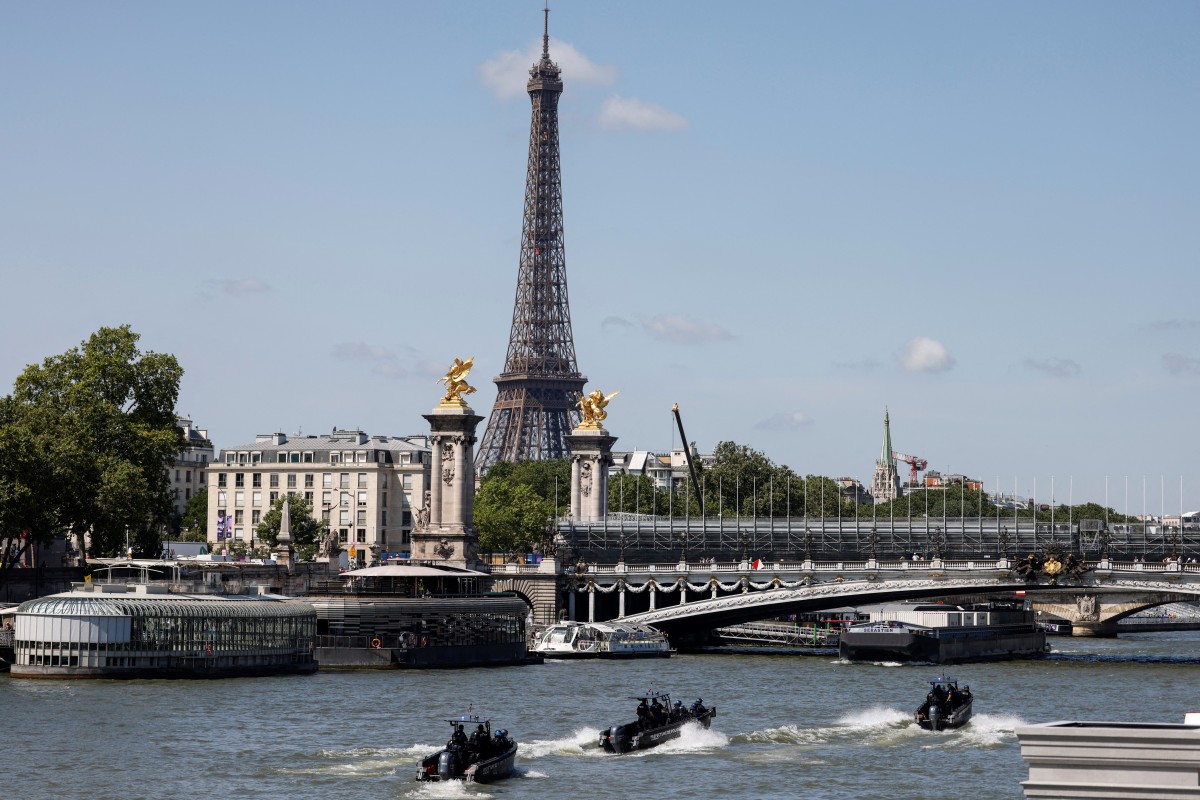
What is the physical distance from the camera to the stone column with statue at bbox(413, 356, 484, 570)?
9975 centimetres

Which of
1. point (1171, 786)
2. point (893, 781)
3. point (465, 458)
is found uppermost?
point (465, 458)

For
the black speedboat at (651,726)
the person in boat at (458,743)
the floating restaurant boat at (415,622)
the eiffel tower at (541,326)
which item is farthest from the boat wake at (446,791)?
the eiffel tower at (541,326)

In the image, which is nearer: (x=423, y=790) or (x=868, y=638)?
(x=423, y=790)

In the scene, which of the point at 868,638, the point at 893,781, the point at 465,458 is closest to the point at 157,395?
the point at 465,458

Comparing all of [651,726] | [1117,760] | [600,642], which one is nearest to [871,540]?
[600,642]

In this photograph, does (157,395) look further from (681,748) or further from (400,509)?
(400,509)

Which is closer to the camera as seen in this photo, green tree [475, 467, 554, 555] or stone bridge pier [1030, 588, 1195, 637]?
green tree [475, 467, 554, 555]

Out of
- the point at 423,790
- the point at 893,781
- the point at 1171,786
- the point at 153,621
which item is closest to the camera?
the point at 1171,786

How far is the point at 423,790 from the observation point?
39594mm

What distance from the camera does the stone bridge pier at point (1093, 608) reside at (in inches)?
4980

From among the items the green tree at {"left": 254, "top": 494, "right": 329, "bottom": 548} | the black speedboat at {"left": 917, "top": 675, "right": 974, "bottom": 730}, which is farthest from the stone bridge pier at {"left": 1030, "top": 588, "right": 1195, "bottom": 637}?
the black speedboat at {"left": 917, "top": 675, "right": 974, "bottom": 730}

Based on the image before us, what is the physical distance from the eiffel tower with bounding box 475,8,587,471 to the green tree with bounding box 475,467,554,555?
136ft

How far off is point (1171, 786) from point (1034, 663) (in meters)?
71.9

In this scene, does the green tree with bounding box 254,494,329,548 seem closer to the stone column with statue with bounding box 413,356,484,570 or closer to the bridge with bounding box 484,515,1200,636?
the bridge with bounding box 484,515,1200,636
